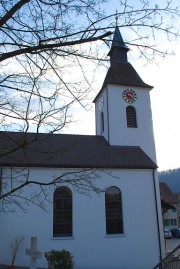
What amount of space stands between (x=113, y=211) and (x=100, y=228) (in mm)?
1264

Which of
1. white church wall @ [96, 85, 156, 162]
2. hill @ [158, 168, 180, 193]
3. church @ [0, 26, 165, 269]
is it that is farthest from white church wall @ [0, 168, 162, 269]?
hill @ [158, 168, 180, 193]

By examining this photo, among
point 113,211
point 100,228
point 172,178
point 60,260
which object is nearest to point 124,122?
point 113,211

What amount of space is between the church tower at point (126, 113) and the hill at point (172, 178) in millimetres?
80285

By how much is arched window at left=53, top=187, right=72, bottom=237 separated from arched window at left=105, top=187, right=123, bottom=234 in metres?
2.11

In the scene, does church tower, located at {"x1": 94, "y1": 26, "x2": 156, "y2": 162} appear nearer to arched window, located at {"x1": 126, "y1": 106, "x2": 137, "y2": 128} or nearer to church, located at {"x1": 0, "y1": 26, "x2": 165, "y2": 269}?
arched window, located at {"x1": 126, "y1": 106, "x2": 137, "y2": 128}

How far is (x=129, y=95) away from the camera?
2298cm

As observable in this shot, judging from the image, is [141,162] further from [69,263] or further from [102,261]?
[69,263]

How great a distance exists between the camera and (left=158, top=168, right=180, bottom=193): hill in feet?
330

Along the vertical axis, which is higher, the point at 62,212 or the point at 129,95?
the point at 129,95

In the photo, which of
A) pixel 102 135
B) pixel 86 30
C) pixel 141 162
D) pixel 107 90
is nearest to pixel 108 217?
pixel 141 162

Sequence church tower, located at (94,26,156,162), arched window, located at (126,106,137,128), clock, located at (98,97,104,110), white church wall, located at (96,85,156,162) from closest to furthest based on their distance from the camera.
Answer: white church wall, located at (96,85,156,162)
church tower, located at (94,26,156,162)
arched window, located at (126,106,137,128)
clock, located at (98,97,104,110)

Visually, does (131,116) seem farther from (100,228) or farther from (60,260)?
(60,260)

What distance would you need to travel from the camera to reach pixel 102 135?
23.1 metres

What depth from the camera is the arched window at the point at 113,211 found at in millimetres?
18016
